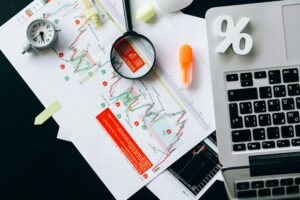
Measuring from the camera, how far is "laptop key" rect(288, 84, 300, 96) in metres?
0.80

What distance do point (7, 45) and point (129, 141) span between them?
0.35 meters

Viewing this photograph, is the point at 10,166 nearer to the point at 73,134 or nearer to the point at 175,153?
the point at 73,134

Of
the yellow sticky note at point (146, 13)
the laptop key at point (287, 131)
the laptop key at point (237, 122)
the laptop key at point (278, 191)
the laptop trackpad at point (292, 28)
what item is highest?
the yellow sticky note at point (146, 13)

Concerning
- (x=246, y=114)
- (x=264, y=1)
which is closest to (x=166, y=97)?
(x=246, y=114)

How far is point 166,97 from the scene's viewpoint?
35.5 inches

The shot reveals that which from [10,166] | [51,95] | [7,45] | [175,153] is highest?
[7,45]

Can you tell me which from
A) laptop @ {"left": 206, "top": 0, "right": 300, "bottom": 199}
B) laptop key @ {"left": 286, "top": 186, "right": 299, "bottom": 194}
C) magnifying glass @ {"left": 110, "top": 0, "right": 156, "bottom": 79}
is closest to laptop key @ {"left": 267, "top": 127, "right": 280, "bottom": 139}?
laptop @ {"left": 206, "top": 0, "right": 300, "bottom": 199}

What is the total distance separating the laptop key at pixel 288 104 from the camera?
0.80 metres

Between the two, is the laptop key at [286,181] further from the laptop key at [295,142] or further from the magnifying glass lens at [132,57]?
Answer: the magnifying glass lens at [132,57]

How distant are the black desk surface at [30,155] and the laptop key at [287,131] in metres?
0.39

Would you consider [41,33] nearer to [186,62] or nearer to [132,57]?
[132,57]

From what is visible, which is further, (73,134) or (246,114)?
(73,134)

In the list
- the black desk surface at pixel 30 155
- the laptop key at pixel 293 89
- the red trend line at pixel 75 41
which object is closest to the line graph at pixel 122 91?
the red trend line at pixel 75 41

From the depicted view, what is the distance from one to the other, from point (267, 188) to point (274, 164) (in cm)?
5
